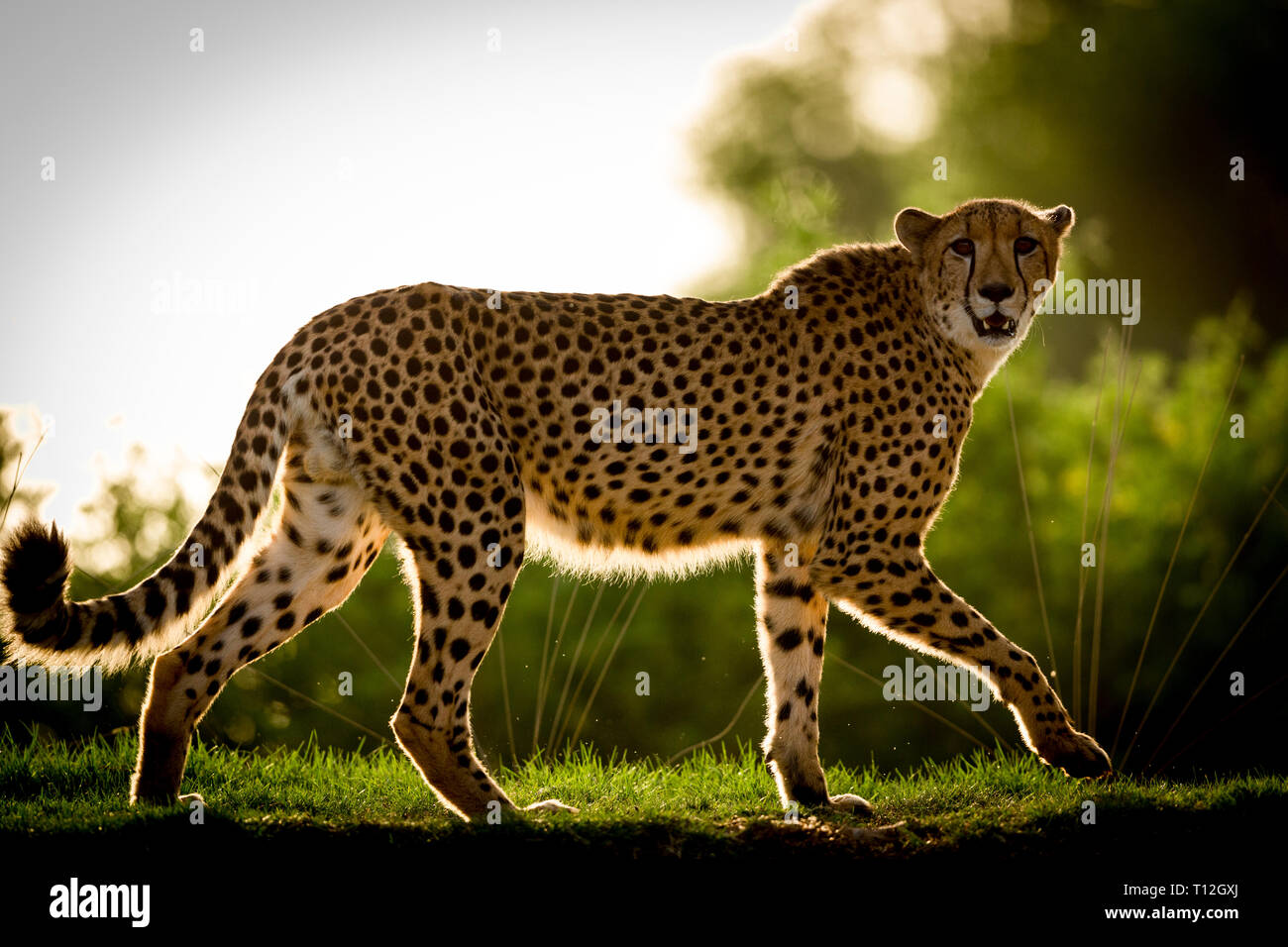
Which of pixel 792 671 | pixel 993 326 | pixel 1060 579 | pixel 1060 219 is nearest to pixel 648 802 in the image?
pixel 792 671

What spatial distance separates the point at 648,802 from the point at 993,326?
7.51 ft

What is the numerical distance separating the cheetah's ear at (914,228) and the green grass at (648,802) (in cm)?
223

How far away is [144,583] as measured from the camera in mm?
4883

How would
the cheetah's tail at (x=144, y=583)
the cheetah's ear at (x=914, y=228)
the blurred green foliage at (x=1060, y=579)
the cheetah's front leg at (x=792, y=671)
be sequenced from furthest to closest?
the blurred green foliage at (x=1060, y=579), the cheetah's ear at (x=914, y=228), the cheetah's front leg at (x=792, y=671), the cheetah's tail at (x=144, y=583)

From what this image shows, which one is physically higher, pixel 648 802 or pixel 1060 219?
pixel 1060 219

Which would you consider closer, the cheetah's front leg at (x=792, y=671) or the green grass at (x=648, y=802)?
the green grass at (x=648, y=802)

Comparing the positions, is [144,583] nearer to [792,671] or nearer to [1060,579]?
[792,671]

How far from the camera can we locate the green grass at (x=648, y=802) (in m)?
4.29

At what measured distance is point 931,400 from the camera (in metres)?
5.56

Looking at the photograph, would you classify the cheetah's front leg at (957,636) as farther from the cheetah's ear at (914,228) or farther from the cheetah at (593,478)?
the cheetah's ear at (914,228)

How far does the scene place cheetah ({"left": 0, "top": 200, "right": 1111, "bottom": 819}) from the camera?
493cm

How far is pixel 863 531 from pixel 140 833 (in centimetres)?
271

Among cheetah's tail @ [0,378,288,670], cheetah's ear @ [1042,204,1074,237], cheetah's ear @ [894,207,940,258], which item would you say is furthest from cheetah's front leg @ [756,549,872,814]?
cheetah's tail @ [0,378,288,670]

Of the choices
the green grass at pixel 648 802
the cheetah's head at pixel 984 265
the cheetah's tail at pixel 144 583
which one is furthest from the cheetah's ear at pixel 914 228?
the cheetah's tail at pixel 144 583
